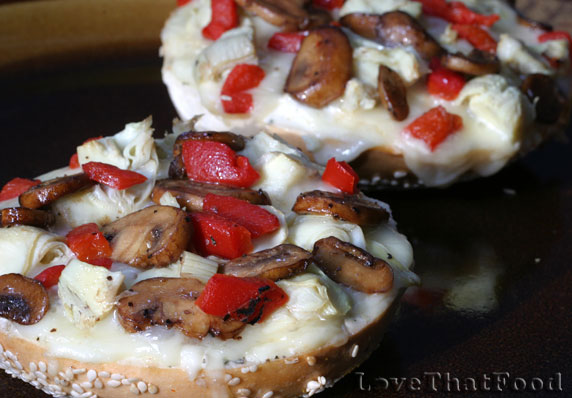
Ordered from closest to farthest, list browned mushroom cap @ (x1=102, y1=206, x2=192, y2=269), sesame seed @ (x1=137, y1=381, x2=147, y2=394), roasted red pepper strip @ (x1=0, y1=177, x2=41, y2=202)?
1. sesame seed @ (x1=137, y1=381, x2=147, y2=394)
2. browned mushroom cap @ (x1=102, y1=206, x2=192, y2=269)
3. roasted red pepper strip @ (x1=0, y1=177, x2=41, y2=202)

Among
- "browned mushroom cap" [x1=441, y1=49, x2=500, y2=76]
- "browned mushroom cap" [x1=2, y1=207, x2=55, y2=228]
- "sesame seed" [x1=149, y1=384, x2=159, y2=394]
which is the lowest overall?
"sesame seed" [x1=149, y1=384, x2=159, y2=394]

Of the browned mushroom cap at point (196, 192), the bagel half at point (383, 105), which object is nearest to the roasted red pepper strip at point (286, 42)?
the bagel half at point (383, 105)

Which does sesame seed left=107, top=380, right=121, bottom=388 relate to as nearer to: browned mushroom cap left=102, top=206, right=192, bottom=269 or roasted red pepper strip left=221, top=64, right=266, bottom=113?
browned mushroom cap left=102, top=206, right=192, bottom=269

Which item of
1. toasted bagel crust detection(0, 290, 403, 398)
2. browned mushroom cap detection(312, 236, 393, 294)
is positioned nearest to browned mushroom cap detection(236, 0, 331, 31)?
browned mushroom cap detection(312, 236, 393, 294)

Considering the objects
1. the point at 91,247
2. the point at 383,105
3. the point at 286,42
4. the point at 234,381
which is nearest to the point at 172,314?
the point at 234,381

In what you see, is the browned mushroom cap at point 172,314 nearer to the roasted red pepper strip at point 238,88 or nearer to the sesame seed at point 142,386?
the sesame seed at point 142,386
